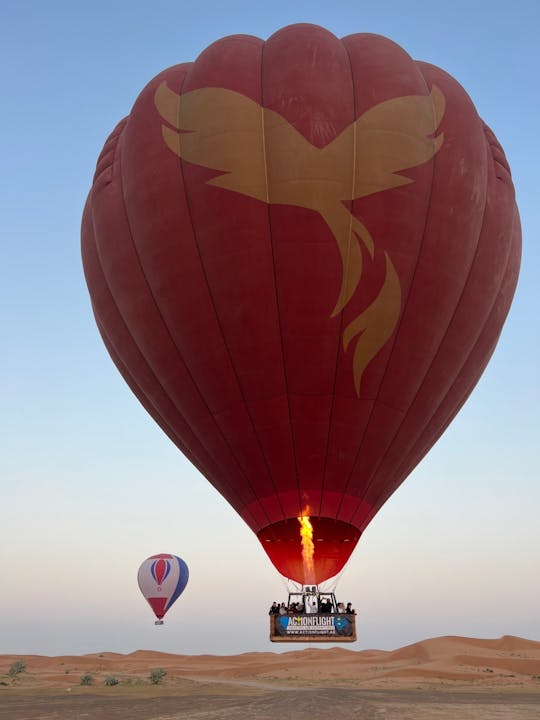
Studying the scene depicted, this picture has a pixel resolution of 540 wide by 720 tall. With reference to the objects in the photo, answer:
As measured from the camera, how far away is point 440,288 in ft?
47.3

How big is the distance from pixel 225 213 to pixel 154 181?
6.87ft

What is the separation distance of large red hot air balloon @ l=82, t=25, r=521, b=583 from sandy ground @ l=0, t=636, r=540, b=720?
489 centimetres

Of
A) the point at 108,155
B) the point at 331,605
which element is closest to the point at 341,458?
the point at 331,605

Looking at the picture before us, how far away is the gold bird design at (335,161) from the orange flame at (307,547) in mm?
3141

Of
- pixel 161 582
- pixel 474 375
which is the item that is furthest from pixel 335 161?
pixel 161 582

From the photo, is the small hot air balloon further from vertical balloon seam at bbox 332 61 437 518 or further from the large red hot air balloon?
vertical balloon seam at bbox 332 61 437 518

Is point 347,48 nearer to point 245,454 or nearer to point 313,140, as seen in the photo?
point 313,140

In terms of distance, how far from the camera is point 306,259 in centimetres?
1356

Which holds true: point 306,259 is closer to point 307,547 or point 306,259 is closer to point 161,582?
point 307,547

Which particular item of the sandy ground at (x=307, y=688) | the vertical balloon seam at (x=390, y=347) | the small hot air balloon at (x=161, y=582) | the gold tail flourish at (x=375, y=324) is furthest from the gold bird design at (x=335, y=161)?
the small hot air balloon at (x=161, y=582)

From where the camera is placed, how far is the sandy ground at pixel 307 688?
15406mm

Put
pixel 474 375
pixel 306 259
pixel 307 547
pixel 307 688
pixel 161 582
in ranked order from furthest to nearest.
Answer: pixel 161 582, pixel 307 688, pixel 474 375, pixel 307 547, pixel 306 259

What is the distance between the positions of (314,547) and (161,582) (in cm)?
2282

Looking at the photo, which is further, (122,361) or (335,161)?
(122,361)
